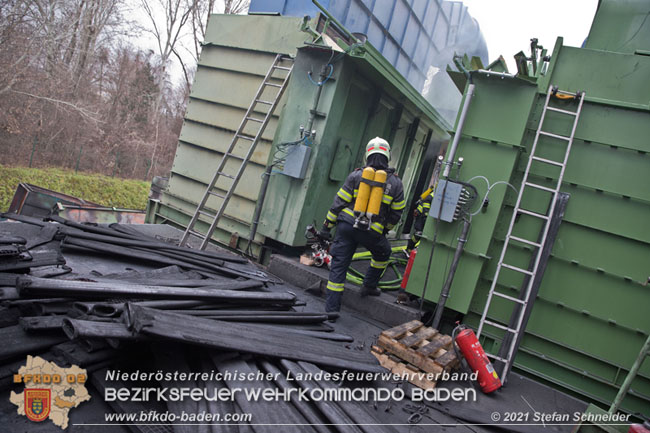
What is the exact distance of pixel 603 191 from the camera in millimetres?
4699

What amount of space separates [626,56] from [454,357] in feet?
13.7

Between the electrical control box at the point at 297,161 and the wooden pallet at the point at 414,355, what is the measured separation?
3060 mm

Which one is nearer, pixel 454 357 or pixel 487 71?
pixel 454 357

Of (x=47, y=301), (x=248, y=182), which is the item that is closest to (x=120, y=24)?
(x=248, y=182)

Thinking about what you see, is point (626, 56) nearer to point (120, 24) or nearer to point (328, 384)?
point (328, 384)

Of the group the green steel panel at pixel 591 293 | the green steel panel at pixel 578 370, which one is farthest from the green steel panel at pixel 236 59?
the green steel panel at pixel 578 370

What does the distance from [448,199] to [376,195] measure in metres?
1.02

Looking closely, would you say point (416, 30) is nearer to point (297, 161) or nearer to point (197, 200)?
point (297, 161)

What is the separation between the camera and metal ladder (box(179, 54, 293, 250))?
6.66 m

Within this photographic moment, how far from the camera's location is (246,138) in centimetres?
696

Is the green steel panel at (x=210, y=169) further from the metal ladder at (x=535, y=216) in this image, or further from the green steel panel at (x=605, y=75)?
the green steel panel at (x=605, y=75)

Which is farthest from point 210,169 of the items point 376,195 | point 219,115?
point 376,195

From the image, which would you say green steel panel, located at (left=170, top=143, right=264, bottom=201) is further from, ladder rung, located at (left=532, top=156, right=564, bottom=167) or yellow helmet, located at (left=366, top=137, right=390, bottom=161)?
ladder rung, located at (left=532, top=156, right=564, bottom=167)

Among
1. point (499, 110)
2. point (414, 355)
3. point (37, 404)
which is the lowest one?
point (37, 404)
